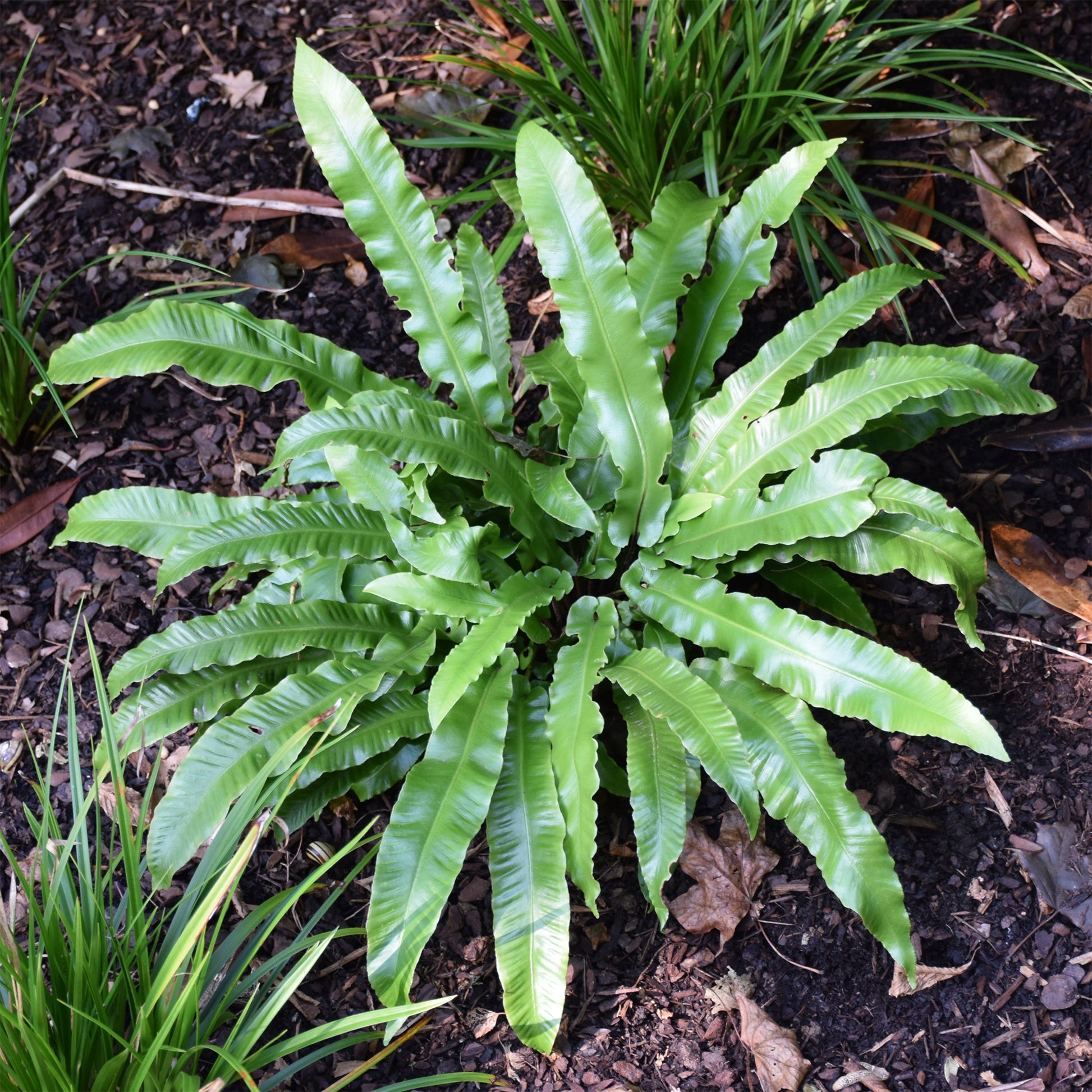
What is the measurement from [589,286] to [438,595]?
74 cm

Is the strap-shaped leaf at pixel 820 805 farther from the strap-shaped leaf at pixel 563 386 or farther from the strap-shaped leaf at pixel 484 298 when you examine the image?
the strap-shaped leaf at pixel 484 298

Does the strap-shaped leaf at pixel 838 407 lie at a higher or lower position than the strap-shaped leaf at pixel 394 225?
lower

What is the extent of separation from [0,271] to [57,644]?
0.99 metres

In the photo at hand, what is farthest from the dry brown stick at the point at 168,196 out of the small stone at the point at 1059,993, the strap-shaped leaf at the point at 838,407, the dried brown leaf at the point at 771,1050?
the small stone at the point at 1059,993

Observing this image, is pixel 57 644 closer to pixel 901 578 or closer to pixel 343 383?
pixel 343 383

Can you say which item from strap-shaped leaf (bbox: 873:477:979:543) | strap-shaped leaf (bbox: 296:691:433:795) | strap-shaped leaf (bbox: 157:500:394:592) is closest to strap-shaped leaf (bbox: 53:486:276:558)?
strap-shaped leaf (bbox: 157:500:394:592)

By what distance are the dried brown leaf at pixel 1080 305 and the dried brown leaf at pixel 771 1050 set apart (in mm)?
2096

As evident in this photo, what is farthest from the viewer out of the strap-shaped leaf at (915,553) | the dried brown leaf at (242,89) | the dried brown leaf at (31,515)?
the dried brown leaf at (242,89)

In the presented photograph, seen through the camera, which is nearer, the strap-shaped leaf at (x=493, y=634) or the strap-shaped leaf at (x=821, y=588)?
the strap-shaped leaf at (x=493, y=634)

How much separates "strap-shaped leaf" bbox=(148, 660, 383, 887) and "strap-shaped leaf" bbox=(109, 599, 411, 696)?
0.25ft

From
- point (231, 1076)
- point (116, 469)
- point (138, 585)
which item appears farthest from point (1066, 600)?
point (116, 469)

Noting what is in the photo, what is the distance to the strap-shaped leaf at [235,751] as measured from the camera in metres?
1.84

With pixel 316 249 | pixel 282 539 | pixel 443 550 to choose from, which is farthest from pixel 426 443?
pixel 316 249

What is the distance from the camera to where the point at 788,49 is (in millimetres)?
2500
